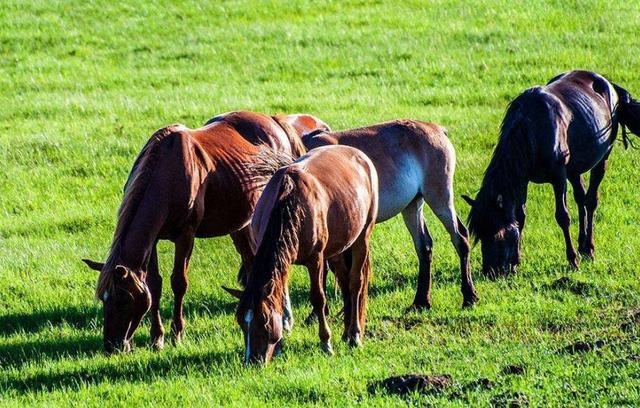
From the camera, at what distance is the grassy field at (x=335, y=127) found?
841 centimetres

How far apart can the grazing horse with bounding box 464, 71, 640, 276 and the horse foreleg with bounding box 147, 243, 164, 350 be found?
3738 millimetres

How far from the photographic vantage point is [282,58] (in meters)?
21.9

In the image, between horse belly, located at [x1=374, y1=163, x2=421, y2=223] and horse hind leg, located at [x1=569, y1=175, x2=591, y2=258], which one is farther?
horse hind leg, located at [x1=569, y1=175, x2=591, y2=258]

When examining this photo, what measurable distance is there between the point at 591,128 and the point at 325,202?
4.97 metres

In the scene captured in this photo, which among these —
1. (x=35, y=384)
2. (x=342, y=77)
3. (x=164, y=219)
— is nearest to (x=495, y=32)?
(x=342, y=77)

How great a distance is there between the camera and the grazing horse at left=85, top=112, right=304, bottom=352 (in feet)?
30.5

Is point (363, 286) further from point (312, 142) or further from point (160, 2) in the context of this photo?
point (160, 2)

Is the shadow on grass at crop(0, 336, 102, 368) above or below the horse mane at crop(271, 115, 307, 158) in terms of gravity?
below

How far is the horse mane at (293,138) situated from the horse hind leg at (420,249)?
4.38 feet

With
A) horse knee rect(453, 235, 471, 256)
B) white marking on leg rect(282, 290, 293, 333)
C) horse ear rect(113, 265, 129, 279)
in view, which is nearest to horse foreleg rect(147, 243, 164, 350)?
horse ear rect(113, 265, 129, 279)

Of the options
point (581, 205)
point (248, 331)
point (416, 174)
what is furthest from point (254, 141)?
point (581, 205)

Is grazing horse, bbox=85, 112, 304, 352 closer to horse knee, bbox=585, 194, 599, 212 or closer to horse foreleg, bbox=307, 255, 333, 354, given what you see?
horse foreleg, bbox=307, 255, 333, 354

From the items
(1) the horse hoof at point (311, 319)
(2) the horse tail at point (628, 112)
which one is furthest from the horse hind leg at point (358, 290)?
(2) the horse tail at point (628, 112)

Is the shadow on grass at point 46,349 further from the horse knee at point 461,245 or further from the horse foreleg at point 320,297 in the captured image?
the horse knee at point 461,245
